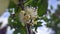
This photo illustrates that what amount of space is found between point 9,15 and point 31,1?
0.18 metres

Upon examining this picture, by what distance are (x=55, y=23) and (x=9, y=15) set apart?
339 millimetres

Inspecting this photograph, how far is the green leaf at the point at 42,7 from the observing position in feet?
2.95

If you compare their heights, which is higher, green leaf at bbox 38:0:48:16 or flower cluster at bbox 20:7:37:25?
green leaf at bbox 38:0:48:16

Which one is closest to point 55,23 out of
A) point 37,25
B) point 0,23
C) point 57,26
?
point 57,26

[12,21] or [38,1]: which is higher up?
[38,1]

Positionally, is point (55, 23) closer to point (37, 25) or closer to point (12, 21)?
point (37, 25)

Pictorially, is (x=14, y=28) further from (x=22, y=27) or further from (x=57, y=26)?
(x=57, y=26)

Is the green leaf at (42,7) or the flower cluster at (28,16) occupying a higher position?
the green leaf at (42,7)

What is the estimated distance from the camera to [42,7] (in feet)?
2.99

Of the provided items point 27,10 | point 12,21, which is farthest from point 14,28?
point 27,10

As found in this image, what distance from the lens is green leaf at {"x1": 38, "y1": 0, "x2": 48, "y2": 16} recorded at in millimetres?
900

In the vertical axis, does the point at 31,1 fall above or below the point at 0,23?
above

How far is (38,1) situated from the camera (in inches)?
35.5

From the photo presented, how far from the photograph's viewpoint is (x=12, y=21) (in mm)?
885
